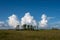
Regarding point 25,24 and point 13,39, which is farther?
point 25,24

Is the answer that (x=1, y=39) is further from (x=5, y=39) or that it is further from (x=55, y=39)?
(x=55, y=39)

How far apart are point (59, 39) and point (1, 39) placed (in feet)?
38.6

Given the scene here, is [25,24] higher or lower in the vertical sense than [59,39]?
→ higher

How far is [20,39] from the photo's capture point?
1309 inches

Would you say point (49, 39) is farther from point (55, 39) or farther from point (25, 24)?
point (25, 24)

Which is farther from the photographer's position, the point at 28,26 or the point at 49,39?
the point at 28,26

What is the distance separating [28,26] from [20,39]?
79.9 meters

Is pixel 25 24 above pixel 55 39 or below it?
above

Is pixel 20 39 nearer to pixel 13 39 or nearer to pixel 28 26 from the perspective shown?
pixel 13 39

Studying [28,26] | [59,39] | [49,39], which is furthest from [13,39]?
[28,26]

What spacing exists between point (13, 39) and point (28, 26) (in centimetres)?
8022

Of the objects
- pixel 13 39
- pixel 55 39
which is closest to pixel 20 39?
pixel 13 39

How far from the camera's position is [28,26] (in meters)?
113

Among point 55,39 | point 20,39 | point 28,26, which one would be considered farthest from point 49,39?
point 28,26
